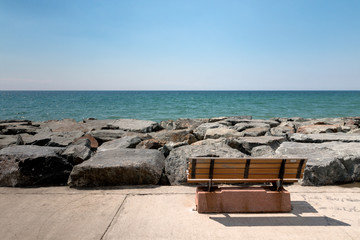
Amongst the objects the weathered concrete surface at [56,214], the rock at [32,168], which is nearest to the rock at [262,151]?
the weathered concrete surface at [56,214]

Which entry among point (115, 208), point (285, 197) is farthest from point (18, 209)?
point (285, 197)

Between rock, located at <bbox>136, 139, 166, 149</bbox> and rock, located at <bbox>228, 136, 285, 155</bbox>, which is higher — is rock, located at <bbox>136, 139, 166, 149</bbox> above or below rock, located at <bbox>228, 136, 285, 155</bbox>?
below

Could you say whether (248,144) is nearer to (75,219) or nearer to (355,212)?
(355,212)

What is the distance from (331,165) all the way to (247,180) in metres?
1.93

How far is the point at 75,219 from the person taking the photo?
3158mm

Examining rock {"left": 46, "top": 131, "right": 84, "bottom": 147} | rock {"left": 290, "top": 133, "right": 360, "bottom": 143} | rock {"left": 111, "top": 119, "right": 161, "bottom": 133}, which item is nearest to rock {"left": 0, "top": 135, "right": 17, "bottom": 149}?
rock {"left": 46, "top": 131, "right": 84, "bottom": 147}

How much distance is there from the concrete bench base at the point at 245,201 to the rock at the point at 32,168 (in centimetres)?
259

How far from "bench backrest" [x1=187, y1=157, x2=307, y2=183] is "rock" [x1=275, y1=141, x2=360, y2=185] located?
107cm

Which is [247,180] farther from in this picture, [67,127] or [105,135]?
[67,127]

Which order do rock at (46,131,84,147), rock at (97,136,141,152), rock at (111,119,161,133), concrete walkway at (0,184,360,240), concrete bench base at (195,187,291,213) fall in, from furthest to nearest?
rock at (111,119,161,133), rock at (46,131,84,147), rock at (97,136,141,152), concrete bench base at (195,187,291,213), concrete walkway at (0,184,360,240)

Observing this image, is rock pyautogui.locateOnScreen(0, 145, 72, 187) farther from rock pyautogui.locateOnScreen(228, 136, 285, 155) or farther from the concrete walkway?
rock pyautogui.locateOnScreen(228, 136, 285, 155)

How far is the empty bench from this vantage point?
10.8 ft

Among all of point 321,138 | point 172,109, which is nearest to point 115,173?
point 321,138

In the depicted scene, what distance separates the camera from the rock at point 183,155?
4355mm
